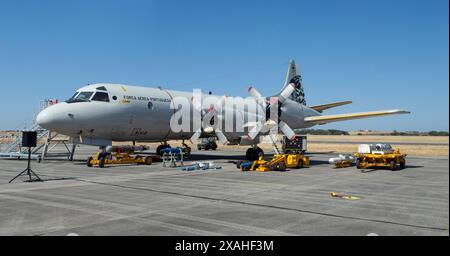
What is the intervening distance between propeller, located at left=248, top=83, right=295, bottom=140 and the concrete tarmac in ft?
33.2

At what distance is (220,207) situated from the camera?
33.1 feet

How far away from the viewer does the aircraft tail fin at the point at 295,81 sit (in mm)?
35688

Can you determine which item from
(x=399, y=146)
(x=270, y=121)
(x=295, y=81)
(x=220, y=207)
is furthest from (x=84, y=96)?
(x=399, y=146)

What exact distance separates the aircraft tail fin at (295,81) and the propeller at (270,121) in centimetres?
651

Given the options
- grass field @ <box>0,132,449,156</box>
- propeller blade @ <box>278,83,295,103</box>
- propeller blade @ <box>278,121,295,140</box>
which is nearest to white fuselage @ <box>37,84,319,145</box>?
propeller blade @ <box>278,83,295,103</box>

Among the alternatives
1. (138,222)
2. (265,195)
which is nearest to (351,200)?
(265,195)

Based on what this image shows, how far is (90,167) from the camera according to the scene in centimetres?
2188

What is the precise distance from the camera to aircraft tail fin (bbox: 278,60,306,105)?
3569cm

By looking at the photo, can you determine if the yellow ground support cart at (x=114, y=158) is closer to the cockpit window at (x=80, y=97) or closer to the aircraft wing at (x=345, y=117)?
the cockpit window at (x=80, y=97)

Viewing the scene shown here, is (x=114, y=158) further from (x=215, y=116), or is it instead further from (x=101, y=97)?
(x=215, y=116)

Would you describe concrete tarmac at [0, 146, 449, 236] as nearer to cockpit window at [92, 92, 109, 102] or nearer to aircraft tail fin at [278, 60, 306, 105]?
cockpit window at [92, 92, 109, 102]

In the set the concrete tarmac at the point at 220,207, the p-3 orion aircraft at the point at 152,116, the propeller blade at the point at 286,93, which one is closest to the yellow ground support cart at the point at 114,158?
the p-3 orion aircraft at the point at 152,116

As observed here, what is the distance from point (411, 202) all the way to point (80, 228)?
29.8ft
